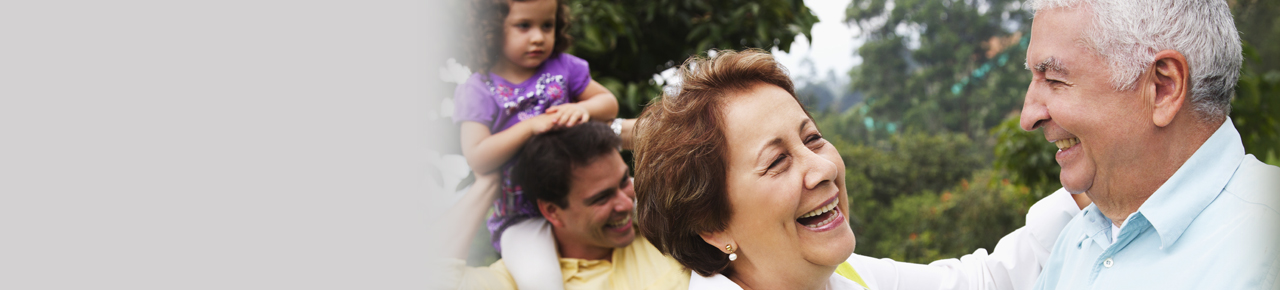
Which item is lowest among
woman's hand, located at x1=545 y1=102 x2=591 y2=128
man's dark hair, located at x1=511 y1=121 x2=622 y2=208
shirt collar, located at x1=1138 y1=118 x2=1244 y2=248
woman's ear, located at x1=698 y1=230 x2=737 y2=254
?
shirt collar, located at x1=1138 y1=118 x2=1244 y2=248

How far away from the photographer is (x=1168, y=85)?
4.79 feet

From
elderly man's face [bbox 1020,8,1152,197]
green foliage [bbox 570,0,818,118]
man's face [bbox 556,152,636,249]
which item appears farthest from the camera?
green foliage [bbox 570,0,818,118]

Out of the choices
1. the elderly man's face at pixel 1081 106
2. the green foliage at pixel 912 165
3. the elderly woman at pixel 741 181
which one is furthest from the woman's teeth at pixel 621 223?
the green foliage at pixel 912 165

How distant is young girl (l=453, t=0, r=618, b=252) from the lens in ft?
7.03

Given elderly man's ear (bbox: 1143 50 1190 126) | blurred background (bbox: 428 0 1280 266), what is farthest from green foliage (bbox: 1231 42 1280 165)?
elderly man's ear (bbox: 1143 50 1190 126)

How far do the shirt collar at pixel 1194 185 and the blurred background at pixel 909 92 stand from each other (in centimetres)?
49

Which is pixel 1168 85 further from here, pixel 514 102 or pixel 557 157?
pixel 514 102

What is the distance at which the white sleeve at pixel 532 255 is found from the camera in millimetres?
2145

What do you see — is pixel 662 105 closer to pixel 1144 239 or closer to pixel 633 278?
pixel 633 278

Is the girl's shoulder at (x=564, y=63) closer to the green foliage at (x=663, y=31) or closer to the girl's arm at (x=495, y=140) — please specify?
the girl's arm at (x=495, y=140)

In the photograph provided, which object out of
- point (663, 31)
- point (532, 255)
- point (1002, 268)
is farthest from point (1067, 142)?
point (663, 31)

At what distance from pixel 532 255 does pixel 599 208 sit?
0.24 m

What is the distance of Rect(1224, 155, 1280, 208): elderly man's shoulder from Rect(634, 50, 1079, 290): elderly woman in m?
0.73

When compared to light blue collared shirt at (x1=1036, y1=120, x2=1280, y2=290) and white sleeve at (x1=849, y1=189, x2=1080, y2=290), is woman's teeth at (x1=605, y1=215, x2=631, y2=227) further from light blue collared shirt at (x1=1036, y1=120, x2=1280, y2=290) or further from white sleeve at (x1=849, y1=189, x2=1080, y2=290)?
light blue collared shirt at (x1=1036, y1=120, x2=1280, y2=290)
